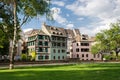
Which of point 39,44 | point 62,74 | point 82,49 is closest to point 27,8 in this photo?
point 62,74

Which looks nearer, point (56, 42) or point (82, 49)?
point (56, 42)

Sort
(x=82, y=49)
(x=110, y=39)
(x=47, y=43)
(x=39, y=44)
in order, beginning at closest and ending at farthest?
(x=110, y=39)
(x=39, y=44)
(x=47, y=43)
(x=82, y=49)

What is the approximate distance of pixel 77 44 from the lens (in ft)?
422

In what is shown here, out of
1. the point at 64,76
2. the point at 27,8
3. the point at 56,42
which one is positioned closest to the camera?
the point at 64,76

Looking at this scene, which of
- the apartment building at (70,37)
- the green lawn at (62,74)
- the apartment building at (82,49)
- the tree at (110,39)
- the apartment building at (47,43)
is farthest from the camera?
the apartment building at (70,37)

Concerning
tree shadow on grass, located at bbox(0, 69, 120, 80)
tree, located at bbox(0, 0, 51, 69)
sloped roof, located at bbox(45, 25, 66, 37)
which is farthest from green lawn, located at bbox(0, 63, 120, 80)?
sloped roof, located at bbox(45, 25, 66, 37)

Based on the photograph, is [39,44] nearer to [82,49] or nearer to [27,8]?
[82,49]

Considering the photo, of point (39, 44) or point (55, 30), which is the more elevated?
point (55, 30)

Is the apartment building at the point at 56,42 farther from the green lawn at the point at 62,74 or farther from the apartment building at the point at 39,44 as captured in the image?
the green lawn at the point at 62,74

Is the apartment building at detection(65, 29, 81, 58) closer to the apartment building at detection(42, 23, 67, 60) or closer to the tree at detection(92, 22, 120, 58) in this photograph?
the apartment building at detection(42, 23, 67, 60)

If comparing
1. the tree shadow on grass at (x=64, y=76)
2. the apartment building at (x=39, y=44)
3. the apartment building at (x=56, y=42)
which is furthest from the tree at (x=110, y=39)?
the tree shadow on grass at (x=64, y=76)

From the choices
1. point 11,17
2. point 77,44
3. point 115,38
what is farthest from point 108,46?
point 11,17

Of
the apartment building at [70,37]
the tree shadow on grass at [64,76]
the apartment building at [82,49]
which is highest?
the apartment building at [70,37]

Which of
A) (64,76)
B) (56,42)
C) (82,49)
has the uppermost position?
(56,42)
